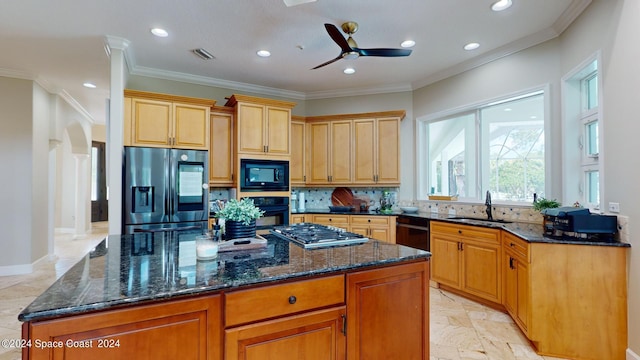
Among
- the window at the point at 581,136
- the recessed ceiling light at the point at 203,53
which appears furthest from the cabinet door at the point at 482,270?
the recessed ceiling light at the point at 203,53

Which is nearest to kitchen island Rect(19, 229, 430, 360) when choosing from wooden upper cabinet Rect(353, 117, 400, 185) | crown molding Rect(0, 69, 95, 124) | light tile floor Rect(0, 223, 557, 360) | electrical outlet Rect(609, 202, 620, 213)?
light tile floor Rect(0, 223, 557, 360)

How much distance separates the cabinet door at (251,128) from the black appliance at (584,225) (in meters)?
3.27

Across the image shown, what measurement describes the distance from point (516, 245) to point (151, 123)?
3932 millimetres

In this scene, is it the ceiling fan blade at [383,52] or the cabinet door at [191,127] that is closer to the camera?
the ceiling fan blade at [383,52]

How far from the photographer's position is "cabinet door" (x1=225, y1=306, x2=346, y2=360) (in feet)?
4.20

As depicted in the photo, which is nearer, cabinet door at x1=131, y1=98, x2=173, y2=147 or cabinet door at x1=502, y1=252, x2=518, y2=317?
cabinet door at x1=502, y1=252, x2=518, y2=317

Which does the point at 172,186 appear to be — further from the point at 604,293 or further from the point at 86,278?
the point at 604,293

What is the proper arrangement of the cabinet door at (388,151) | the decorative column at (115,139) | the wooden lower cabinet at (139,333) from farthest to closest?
the cabinet door at (388,151) → the decorative column at (115,139) → the wooden lower cabinet at (139,333)

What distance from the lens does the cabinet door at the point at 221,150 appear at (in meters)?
4.21

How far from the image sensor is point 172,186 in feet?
11.8

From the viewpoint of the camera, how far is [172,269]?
141 centimetres

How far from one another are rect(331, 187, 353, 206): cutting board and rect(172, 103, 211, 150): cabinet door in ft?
7.05

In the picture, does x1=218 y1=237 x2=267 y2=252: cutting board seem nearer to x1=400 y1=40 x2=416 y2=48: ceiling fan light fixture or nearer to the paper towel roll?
x1=400 y1=40 x2=416 y2=48: ceiling fan light fixture

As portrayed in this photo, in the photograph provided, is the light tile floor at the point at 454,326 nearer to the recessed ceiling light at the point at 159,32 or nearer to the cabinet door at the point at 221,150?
the cabinet door at the point at 221,150
